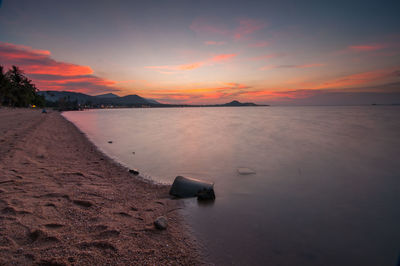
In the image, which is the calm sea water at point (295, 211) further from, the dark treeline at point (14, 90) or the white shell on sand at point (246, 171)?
the dark treeline at point (14, 90)

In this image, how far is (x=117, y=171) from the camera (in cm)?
894

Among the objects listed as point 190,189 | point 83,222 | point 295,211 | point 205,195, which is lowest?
point 295,211

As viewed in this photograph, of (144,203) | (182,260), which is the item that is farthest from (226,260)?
(144,203)

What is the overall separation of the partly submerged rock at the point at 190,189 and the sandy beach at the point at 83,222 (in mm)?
434

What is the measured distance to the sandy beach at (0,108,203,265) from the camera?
3.26 m

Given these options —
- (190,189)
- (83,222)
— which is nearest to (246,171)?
(190,189)

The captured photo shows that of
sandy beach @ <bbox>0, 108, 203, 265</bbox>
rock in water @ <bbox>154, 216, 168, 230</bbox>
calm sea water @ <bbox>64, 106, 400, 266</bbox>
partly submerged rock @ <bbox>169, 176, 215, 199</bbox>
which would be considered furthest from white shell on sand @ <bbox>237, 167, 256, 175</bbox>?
rock in water @ <bbox>154, 216, 168, 230</bbox>

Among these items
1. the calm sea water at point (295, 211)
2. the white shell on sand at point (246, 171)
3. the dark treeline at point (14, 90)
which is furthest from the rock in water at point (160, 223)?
the dark treeline at point (14, 90)

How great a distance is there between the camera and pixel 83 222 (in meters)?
4.22

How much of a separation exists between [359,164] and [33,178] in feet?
53.6

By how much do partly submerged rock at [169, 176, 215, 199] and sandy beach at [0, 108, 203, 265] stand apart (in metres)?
0.43

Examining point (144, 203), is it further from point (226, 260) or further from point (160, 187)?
point (226, 260)

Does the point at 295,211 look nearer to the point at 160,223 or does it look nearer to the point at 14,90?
the point at 160,223

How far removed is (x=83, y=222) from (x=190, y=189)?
3.27 metres
